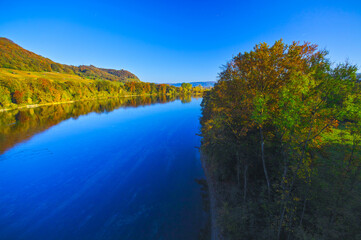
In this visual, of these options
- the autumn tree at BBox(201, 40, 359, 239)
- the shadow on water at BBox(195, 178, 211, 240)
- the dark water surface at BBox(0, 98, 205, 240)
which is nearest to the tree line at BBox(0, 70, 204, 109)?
the dark water surface at BBox(0, 98, 205, 240)

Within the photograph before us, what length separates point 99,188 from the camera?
18422mm

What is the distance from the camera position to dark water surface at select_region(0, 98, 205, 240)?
1303 cm

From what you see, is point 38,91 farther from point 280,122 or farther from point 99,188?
point 280,122

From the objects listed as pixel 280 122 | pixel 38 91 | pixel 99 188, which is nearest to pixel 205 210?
pixel 280 122

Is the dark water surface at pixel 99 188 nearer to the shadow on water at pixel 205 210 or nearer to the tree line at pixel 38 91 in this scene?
the shadow on water at pixel 205 210

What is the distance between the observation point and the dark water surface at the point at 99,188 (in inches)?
513

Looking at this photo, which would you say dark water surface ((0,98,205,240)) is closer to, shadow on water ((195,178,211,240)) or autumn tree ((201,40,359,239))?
shadow on water ((195,178,211,240))

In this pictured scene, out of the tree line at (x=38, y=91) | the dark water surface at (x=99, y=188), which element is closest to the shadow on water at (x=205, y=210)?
the dark water surface at (x=99, y=188)

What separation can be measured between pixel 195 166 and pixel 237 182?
9799mm

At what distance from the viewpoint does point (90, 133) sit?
4103cm

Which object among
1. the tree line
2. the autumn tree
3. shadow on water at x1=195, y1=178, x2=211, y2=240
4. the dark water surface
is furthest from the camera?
the tree line

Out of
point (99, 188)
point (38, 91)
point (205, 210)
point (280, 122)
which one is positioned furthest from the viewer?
point (38, 91)

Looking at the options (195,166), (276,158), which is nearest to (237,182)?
(276,158)

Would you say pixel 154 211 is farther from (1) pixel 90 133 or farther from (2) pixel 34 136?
(2) pixel 34 136
